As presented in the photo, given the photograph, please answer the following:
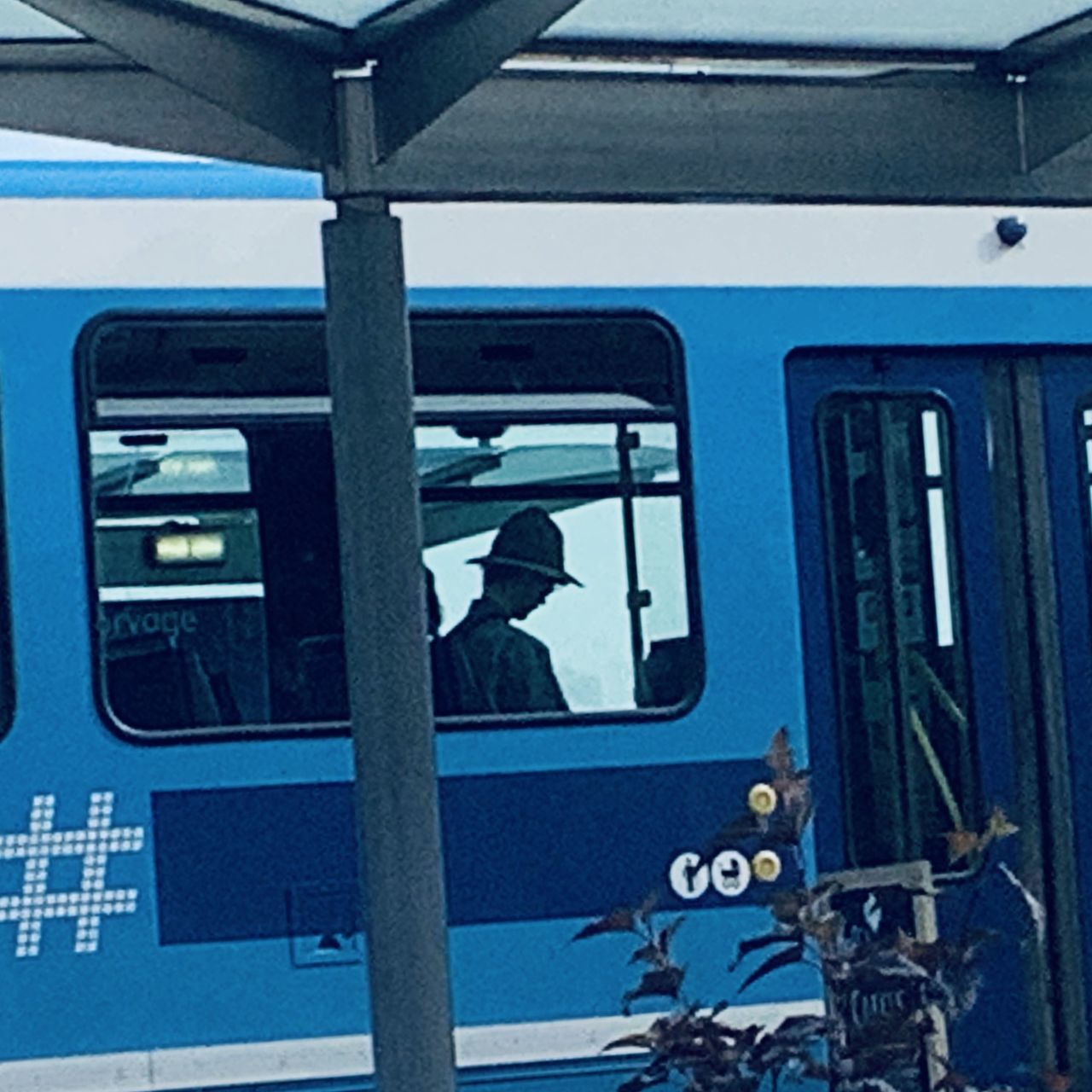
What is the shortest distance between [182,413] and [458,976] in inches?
59.8

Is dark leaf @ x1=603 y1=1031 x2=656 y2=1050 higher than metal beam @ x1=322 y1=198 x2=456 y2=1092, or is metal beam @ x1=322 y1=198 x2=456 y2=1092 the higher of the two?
metal beam @ x1=322 y1=198 x2=456 y2=1092

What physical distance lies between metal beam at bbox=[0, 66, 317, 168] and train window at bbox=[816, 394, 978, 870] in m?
2.73

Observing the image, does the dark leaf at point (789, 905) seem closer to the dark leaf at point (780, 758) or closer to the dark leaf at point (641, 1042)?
the dark leaf at point (780, 758)

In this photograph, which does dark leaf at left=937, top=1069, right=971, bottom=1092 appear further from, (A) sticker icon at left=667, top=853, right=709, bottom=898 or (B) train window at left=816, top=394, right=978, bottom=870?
(B) train window at left=816, top=394, right=978, bottom=870

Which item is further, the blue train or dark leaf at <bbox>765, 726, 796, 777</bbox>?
the blue train

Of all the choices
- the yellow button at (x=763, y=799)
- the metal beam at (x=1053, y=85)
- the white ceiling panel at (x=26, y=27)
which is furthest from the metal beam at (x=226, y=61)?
the yellow button at (x=763, y=799)

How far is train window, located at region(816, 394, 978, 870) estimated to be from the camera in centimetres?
711

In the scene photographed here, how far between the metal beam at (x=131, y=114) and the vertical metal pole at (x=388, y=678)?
0.88 feet

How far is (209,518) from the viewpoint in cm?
649

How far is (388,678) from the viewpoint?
→ 4496 millimetres

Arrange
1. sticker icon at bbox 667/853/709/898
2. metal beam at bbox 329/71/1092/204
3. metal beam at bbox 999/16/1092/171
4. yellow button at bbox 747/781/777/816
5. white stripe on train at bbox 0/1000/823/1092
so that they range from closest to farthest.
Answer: metal beam at bbox 329/71/1092/204 → metal beam at bbox 999/16/1092/171 → yellow button at bbox 747/781/777/816 → white stripe on train at bbox 0/1000/823/1092 → sticker icon at bbox 667/853/709/898

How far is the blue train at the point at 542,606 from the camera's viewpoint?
6402 millimetres

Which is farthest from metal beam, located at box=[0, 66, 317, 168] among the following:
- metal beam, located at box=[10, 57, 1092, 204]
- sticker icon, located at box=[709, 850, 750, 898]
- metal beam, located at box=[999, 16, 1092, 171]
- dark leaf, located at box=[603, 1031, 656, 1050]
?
sticker icon, located at box=[709, 850, 750, 898]

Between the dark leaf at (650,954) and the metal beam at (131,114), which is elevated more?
the metal beam at (131,114)
